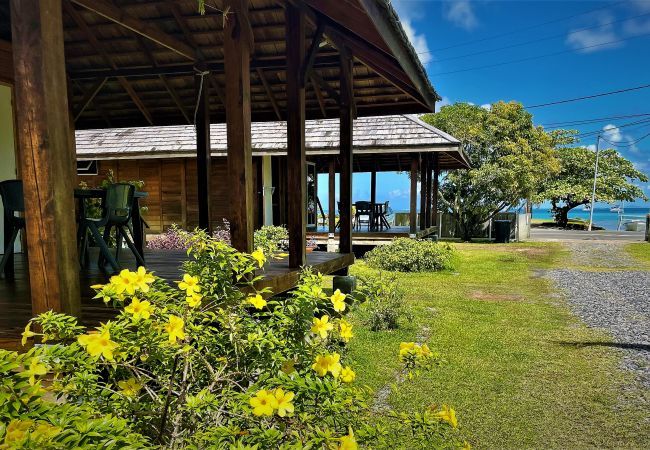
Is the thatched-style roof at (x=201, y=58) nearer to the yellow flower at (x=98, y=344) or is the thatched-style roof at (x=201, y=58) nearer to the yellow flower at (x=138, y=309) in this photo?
the yellow flower at (x=138, y=309)

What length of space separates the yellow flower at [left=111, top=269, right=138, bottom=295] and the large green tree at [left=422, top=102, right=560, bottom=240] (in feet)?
60.6

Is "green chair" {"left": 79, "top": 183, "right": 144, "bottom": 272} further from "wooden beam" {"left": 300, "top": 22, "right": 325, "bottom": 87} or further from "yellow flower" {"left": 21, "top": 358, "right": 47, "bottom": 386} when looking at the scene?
"yellow flower" {"left": 21, "top": 358, "right": 47, "bottom": 386}

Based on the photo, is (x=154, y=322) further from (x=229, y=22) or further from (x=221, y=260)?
(x=229, y=22)

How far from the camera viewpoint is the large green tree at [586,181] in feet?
101

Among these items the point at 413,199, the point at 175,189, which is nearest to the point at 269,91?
the point at 413,199

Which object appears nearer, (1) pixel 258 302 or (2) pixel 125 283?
(2) pixel 125 283

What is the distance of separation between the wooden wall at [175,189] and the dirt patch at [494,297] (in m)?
7.54

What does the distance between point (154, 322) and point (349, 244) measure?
465 cm

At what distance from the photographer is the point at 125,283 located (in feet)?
5.11

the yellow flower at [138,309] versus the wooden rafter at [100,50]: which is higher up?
the wooden rafter at [100,50]

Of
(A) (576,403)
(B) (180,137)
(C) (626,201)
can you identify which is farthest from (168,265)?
(C) (626,201)

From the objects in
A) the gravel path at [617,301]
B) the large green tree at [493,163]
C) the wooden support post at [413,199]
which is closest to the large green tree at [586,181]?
the large green tree at [493,163]

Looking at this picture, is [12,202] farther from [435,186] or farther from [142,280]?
[435,186]

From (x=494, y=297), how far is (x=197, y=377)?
6648mm
